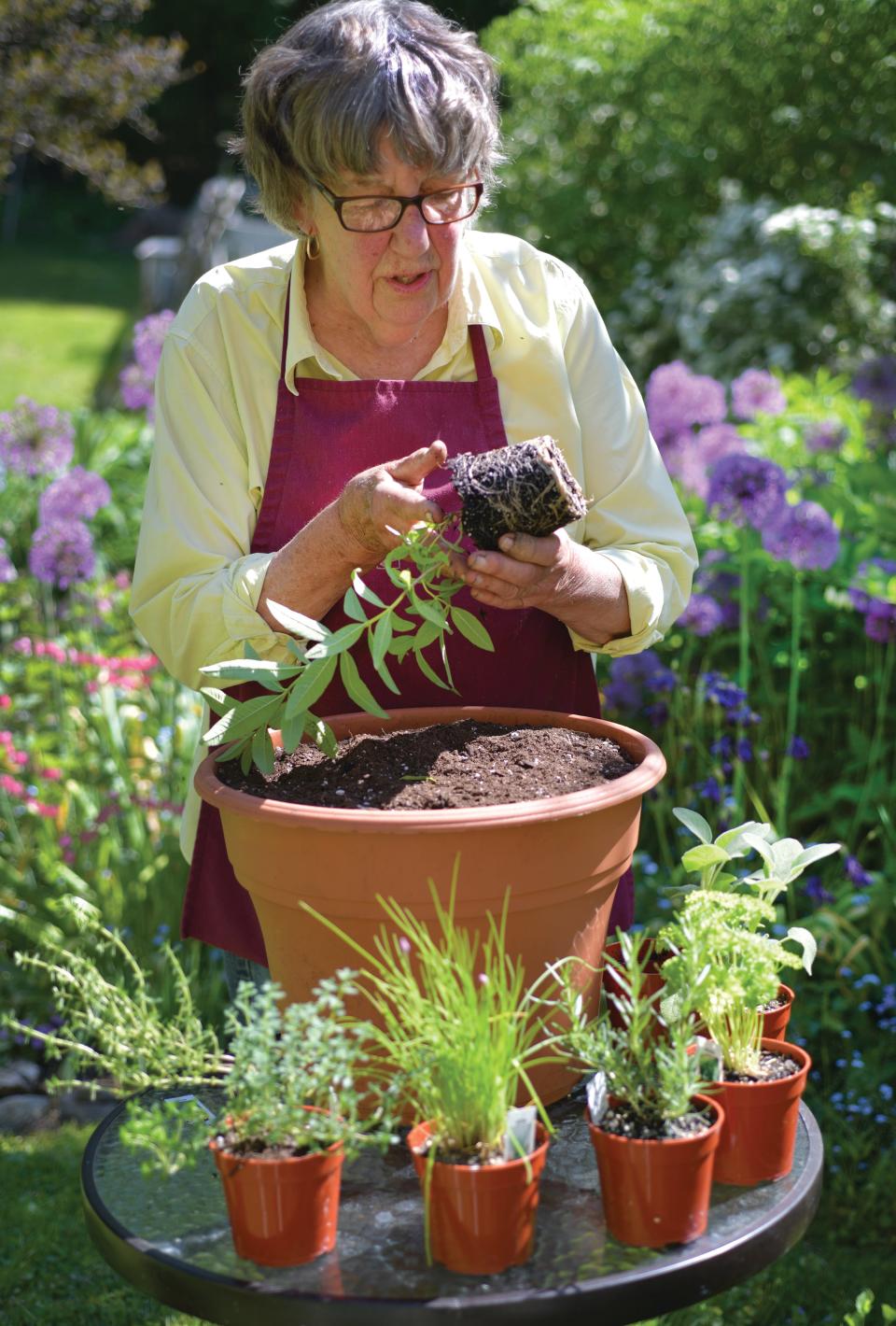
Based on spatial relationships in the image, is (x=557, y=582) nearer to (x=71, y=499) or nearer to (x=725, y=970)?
(x=725, y=970)

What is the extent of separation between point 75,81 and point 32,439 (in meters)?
1.49

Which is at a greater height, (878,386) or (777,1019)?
(878,386)

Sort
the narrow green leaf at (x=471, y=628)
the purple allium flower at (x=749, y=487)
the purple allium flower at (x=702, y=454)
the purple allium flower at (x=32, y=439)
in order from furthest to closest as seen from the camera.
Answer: the purple allium flower at (x=32, y=439)
the purple allium flower at (x=702, y=454)
the purple allium flower at (x=749, y=487)
the narrow green leaf at (x=471, y=628)

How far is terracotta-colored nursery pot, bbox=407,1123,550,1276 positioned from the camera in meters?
1.19

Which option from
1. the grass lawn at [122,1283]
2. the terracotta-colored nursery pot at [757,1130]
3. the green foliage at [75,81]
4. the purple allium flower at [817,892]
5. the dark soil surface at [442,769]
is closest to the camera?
the terracotta-colored nursery pot at [757,1130]

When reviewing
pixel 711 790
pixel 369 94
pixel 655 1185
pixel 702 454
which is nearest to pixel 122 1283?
pixel 711 790

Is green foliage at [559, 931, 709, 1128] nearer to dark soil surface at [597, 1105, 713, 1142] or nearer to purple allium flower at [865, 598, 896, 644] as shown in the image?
dark soil surface at [597, 1105, 713, 1142]

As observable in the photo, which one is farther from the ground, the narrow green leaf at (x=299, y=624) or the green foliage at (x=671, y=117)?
the green foliage at (x=671, y=117)

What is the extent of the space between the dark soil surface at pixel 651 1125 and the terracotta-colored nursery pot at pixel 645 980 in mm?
172

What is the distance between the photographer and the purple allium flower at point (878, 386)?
5.21 meters

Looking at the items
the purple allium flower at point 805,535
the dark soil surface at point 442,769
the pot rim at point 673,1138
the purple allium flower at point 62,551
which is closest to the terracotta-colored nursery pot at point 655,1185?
the pot rim at point 673,1138

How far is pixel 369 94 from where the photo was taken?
1641 mm

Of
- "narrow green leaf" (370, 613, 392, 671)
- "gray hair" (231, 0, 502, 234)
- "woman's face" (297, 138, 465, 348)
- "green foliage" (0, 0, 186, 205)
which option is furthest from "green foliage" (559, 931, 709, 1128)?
"green foliage" (0, 0, 186, 205)

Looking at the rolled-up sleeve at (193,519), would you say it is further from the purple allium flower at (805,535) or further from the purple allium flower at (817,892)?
the purple allium flower at (817,892)
